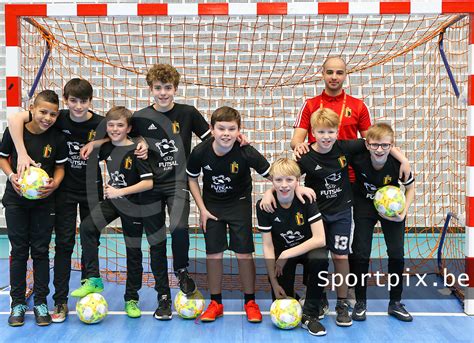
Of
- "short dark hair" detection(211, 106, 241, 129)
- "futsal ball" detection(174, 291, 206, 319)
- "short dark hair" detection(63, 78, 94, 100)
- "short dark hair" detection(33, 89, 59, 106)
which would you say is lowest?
"futsal ball" detection(174, 291, 206, 319)

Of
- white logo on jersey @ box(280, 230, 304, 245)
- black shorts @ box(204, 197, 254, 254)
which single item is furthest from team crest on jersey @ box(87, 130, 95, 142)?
white logo on jersey @ box(280, 230, 304, 245)

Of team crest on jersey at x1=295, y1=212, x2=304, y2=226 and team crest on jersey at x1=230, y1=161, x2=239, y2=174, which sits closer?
team crest on jersey at x1=295, y1=212, x2=304, y2=226

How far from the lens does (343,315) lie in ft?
11.0


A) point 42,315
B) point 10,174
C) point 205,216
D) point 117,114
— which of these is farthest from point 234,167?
point 42,315

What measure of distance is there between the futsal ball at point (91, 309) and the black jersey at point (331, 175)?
1.63m

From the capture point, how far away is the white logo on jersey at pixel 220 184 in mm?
3434

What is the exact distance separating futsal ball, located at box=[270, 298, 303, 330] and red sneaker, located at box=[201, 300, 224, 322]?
429 millimetres

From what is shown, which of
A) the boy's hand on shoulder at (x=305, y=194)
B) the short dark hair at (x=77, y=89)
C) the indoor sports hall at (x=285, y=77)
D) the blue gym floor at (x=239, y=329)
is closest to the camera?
the blue gym floor at (x=239, y=329)

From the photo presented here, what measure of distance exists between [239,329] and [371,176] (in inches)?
53.6

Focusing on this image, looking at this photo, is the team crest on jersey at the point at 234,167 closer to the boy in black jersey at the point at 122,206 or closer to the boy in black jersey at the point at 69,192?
the boy in black jersey at the point at 122,206

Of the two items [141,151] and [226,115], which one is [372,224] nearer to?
[226,115]

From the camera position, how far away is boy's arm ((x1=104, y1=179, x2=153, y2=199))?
338 cm

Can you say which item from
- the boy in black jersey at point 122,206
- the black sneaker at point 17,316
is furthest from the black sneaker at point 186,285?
the black sneaker at point 17,316

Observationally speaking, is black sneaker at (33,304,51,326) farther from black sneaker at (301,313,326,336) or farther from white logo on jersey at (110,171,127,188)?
black sneaker at (301,313,326,336)
